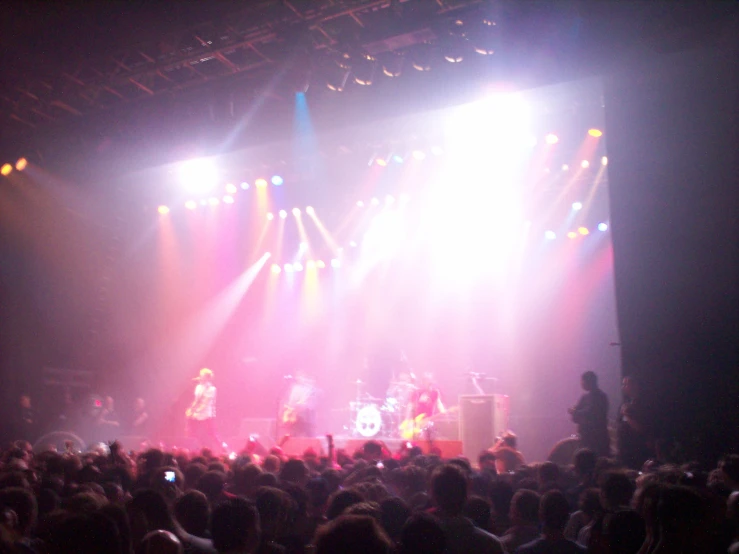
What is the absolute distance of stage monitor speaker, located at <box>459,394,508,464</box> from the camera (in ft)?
35.6

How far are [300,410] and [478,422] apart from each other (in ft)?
14.5

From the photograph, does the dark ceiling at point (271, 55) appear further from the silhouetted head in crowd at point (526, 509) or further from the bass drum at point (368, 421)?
the bass drum at point (368, 421)

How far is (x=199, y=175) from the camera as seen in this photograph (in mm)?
14977

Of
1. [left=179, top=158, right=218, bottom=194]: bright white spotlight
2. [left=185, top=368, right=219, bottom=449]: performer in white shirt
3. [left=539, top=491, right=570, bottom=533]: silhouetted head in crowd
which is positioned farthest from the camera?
[left=179, top=158, right=218, bottom=194]: bright white spotlight

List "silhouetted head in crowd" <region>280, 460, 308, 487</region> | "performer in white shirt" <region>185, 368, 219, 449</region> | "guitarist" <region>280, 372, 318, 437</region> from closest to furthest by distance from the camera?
"silhouetted head in crowd" <region>280, 460, 308, 487</region> → "performer in white shirt" <region>185, 368, 219, 449</region> → "guitarist" <region>280, 372, 318, 437</region>

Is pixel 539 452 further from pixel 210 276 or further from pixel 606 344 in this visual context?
pixel 210 276

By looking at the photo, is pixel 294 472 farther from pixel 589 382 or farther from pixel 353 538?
pixel 589 382

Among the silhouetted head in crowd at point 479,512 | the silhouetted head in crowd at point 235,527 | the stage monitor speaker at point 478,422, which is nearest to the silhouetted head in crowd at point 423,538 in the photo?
the silhouetted head in crowd at point 235,527

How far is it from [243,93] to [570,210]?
32.1 feet

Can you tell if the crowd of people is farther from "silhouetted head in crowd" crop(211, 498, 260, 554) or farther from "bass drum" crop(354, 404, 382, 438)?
"bass drum" crop(354, 404, 382, 438)

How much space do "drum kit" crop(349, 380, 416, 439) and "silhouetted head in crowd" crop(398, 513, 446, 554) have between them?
11.9 m

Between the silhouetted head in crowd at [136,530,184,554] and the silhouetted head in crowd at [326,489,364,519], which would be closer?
the silhouetted head in crowd at [136,530,184,554]

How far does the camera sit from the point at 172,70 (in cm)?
994

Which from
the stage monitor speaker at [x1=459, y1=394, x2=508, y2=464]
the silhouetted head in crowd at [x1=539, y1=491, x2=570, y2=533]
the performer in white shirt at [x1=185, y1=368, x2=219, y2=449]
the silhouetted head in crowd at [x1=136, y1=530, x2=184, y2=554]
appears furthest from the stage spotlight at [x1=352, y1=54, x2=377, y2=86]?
the silhouetted head in crowd at [x1=136, y1=530, x2=184, y2=554]
